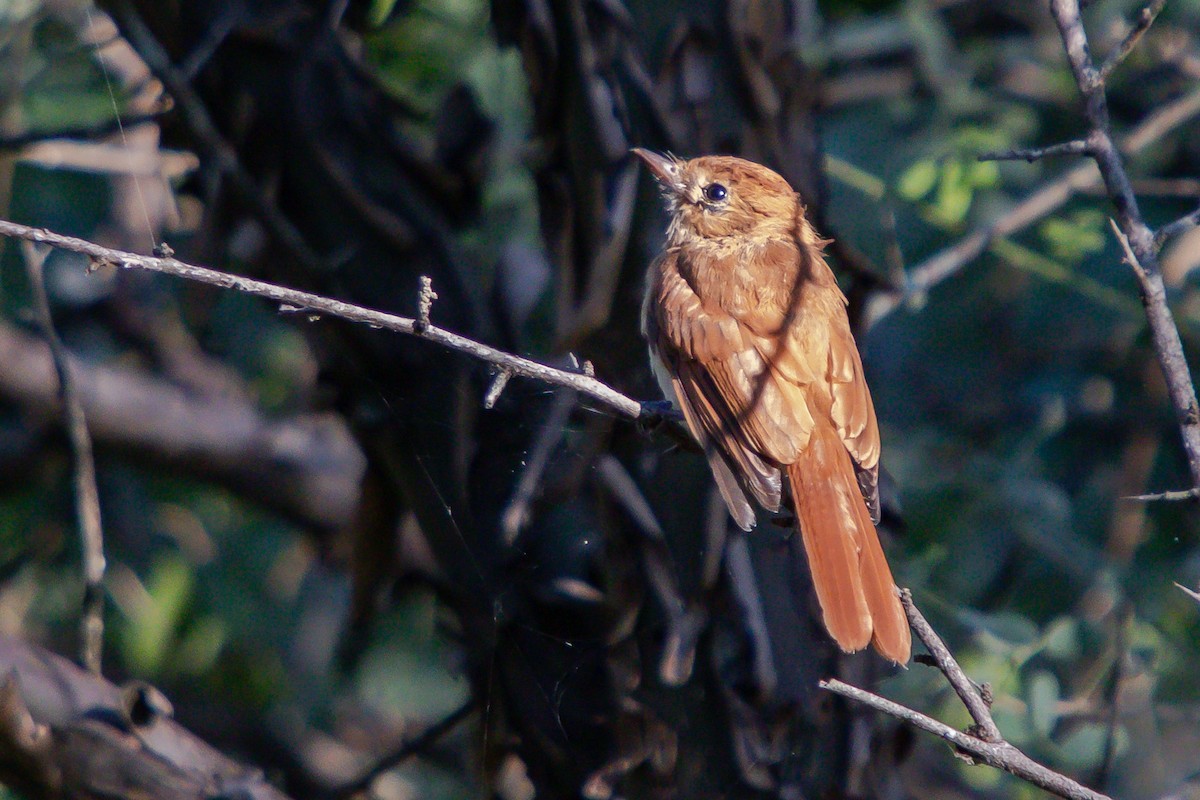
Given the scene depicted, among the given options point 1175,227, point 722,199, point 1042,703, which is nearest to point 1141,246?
point 1175,227

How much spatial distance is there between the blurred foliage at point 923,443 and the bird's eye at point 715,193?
2.00 ft

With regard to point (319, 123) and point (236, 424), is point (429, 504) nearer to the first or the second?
point (319, 123)

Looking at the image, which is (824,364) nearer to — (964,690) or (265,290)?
(964,690)

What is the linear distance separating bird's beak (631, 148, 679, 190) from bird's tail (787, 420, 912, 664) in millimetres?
916

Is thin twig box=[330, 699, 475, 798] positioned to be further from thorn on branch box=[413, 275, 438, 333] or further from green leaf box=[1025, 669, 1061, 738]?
thorn on branch box=[413, 275, 438, 333]

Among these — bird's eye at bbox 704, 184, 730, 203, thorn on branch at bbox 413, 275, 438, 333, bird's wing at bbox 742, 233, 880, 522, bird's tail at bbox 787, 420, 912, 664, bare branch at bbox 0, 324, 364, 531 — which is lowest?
bare branch at bbox 0, 324, 364, 531

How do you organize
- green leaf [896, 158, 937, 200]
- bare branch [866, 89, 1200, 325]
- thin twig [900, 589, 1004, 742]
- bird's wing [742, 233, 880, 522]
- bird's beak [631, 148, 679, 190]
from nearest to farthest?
1. thin twig [900, 589, 1004, 742]
2. bird's wing [742, 233, 880, 522]
3. bird's beak [631, 148, 679, 190]
4. green leaf [896, 158, 937, 200]
5. bare branch [866, 89, 1200, 325]

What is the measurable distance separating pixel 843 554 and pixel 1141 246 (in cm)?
101

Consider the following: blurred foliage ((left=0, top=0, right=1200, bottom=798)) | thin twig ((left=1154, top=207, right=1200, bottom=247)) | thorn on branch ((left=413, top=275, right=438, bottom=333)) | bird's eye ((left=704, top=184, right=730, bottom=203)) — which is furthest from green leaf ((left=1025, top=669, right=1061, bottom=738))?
thorn on branch ((left=413, top=275, right=438, bottom=333))

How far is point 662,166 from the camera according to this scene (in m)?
3.92

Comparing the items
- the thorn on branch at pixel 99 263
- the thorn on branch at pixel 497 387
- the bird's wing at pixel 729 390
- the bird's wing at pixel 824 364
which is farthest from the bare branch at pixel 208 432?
the thorn on branch at pixel 99 263

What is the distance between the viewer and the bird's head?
161 inches

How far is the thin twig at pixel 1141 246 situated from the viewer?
2.53 meters

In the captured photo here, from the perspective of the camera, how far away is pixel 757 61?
3896 mm
